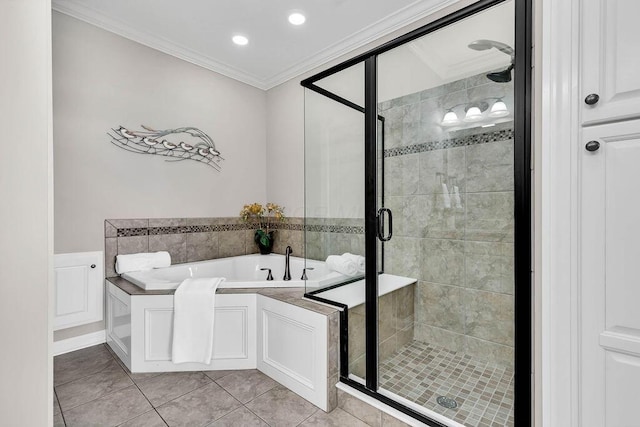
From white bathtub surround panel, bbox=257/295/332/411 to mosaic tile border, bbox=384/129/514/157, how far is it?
3.48 feet

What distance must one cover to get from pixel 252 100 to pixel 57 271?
2652 millimetres

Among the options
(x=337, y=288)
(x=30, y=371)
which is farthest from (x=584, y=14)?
(x=30, y=371)

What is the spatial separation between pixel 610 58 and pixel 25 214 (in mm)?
1656

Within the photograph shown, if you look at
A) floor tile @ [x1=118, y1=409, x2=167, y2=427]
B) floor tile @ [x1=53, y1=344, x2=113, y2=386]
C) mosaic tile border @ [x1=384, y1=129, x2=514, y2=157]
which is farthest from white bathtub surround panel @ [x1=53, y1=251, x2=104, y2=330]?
mosaic tile border @ [x1=384, y1=129, x2=514, y2=157]

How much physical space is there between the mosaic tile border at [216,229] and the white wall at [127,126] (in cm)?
14

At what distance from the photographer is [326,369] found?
176 cm

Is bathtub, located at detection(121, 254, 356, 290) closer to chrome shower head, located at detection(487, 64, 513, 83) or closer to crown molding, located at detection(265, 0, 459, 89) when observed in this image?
chrome shower head, located at detection(487, 64, 513, 83)

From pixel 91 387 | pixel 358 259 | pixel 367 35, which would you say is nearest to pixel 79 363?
pixel 91 387

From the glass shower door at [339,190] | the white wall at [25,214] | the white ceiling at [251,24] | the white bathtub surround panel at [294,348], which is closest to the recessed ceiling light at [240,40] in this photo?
the white ceiling at [251,24]

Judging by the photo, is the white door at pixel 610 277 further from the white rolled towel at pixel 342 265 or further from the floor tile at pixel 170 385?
the floor tile at pixel 170 385

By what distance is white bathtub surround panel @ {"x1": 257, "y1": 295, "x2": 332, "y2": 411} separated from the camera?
1787 mm

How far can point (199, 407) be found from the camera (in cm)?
178

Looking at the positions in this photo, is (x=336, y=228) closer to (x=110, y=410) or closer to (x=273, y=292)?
(x=273, y=292)

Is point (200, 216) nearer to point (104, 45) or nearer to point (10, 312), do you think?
point (104, 45)
